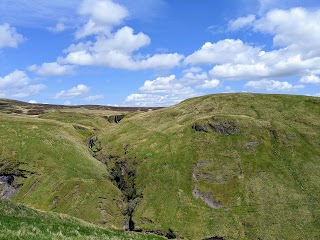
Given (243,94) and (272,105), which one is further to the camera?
(243,94)

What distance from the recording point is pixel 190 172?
400 ft

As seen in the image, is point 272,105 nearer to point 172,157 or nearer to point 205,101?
point 205,101

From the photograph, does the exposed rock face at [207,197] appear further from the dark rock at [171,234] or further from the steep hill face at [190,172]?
the dark rock at [171,234]

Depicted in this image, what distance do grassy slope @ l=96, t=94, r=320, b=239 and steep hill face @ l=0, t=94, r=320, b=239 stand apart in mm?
334

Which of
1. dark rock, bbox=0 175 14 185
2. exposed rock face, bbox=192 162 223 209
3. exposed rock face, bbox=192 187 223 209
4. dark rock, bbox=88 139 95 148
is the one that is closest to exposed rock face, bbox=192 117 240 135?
exposed rock face, bbox=192 162 223 209

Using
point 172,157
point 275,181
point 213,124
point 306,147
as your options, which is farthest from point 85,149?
point 306,147

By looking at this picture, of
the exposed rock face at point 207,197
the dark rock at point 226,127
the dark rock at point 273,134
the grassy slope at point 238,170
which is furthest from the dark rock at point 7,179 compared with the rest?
the dark rock at point 273,134

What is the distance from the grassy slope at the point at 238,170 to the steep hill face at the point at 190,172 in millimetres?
A: 334

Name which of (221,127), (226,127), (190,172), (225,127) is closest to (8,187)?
(190,172)

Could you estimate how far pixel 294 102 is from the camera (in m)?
164

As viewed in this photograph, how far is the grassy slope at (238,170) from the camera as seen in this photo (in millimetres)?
101812

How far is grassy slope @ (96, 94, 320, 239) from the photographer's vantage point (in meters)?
102

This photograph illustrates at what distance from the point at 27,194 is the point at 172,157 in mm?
52994

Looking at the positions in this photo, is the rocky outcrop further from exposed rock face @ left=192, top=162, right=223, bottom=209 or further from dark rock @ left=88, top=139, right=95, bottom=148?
exposed rock face @ left=192, top=162, right=223, bottom=209
